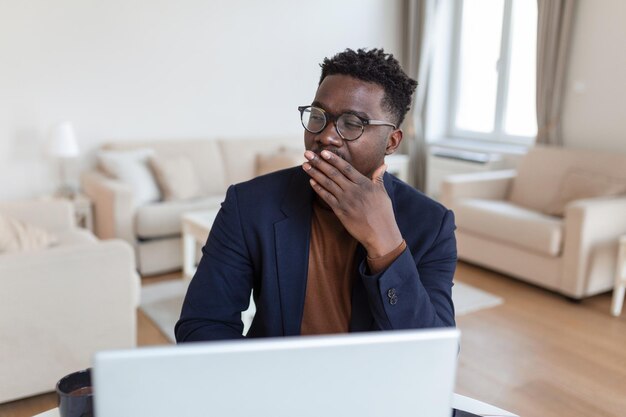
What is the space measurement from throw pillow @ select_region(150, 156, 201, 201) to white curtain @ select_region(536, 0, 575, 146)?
2.66m

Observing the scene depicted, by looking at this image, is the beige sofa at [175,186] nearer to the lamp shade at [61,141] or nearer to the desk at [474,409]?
the lamp shade at [61,141]

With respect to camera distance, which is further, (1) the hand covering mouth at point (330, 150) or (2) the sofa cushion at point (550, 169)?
→ (2) the sofa cushion at point (550, 169)

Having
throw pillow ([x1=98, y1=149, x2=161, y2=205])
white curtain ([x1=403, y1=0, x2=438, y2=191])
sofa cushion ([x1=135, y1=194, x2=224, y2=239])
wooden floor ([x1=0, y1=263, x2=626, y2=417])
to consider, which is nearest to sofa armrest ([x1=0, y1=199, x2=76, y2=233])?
sofa cushion ([x1=135, y1=194, x2=224, y2=239])

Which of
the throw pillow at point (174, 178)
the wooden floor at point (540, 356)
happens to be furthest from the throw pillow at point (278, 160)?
the wooden floor at point (540, 356)

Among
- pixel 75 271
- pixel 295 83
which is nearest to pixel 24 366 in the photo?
pixel 75 271

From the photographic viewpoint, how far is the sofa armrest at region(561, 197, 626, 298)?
11.1 ft

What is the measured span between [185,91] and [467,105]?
2618 millimetres

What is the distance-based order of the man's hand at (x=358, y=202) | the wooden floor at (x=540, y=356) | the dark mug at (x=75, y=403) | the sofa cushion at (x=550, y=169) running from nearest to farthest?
the dark mug at (x=75, y=403) → the man's hand at (x=358, y=202) → the wooden floor at (x=540, y=356) → the sofa cushion at (x=550, y=169)

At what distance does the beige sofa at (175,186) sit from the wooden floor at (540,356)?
789 mm

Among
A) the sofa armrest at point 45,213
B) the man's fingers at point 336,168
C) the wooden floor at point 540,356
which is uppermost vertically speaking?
the man's fingers at point 336,168

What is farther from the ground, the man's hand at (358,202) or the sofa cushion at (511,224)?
the man's hand at (358,202)

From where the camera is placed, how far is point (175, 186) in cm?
412

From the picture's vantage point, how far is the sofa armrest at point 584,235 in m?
3.37

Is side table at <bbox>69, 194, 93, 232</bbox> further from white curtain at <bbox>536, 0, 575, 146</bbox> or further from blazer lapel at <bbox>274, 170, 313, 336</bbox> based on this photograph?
white curtain at <bbox>536, 0, 575, 146</bbox>
